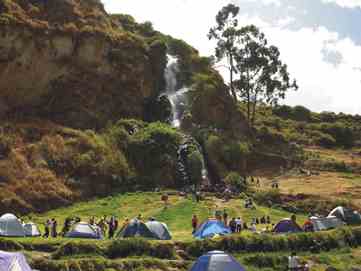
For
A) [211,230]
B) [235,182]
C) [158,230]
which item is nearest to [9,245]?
[158,230]

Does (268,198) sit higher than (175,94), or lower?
lower

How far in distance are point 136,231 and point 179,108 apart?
3680cm

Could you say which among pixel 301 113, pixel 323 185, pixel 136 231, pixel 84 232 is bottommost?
pixel 84 232

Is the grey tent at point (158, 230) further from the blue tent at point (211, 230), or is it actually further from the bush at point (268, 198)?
the bush at point (268, 198)

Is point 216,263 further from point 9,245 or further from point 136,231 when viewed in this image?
point 9,245

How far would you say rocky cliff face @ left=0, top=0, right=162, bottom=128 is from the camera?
54406 mm

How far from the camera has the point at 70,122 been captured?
5553 centimetres

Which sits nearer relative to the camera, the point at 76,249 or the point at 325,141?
the point at 76,249

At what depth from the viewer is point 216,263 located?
70.3ft

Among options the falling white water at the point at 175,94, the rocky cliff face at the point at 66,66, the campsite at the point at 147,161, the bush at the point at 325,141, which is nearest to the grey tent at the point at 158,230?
the campsite at the point at 147,161

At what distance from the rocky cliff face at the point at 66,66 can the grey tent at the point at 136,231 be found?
2634cm

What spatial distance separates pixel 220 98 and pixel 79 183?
25.7 meters

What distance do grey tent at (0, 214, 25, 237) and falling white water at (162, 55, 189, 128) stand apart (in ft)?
107

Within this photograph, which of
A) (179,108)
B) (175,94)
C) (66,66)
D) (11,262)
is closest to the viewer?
(11,262)
